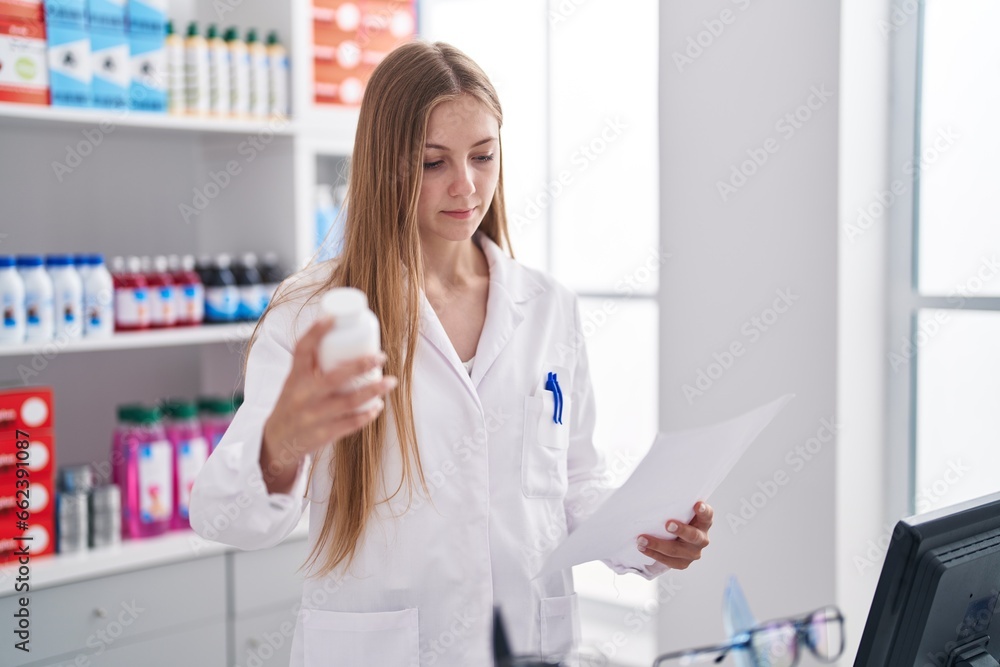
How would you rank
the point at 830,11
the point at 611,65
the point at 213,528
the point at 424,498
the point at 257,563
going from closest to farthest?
the point at 213,528 → the point at 424,498 → the point at 830,11 → the point at 257,563 → the point at 611,65

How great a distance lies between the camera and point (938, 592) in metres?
1.00

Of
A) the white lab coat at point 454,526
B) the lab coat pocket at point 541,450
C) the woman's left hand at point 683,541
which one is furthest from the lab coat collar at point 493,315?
the woman's left hand at point 683,541

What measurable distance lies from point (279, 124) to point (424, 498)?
4.97 ft

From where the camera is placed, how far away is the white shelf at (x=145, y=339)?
2193 millimetres

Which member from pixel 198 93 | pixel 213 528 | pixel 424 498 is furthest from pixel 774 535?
pixel 198 93

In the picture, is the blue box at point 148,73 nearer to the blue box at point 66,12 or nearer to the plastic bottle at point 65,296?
the blue box at point 66,12

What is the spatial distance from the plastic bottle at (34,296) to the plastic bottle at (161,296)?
0.92 ft

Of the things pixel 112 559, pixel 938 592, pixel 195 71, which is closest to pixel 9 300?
pixel 112 559

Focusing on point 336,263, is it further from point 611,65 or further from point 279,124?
point 611,65

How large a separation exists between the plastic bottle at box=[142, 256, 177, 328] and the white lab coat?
113 cm

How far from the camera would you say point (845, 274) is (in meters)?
2.11

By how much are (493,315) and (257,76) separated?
1379mm

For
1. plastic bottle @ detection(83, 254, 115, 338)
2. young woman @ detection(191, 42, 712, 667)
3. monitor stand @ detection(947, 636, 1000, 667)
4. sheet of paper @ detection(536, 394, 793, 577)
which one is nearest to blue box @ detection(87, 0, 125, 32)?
plastic bottle @ detection(83, 254, 115, 338)

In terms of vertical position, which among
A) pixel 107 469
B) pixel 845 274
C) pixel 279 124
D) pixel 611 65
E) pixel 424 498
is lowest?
pixel 107 469
